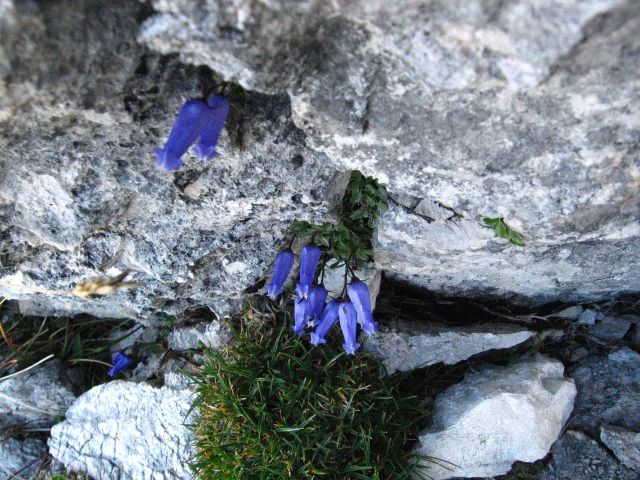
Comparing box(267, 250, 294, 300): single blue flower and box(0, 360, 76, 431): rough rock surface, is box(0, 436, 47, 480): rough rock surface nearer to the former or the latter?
box(0, 360, 76, 431): rough rock surface

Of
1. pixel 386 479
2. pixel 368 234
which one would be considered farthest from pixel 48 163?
pixel 386 479

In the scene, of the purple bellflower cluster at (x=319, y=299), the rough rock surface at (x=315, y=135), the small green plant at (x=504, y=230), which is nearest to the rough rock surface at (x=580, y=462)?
the rough rock surface at (x=315, y=135)

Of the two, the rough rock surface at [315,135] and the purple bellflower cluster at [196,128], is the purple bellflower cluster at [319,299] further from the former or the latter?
the purple bellflower cluster at [196,128]

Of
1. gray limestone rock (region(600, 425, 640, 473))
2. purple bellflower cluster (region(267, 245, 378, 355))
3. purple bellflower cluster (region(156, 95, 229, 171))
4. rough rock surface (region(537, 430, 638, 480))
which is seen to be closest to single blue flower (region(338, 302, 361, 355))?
purple bellflower cluster (region(267, 245, 378, 355))

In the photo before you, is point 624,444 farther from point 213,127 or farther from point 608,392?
point 213,127

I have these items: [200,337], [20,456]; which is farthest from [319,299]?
[20,456]
